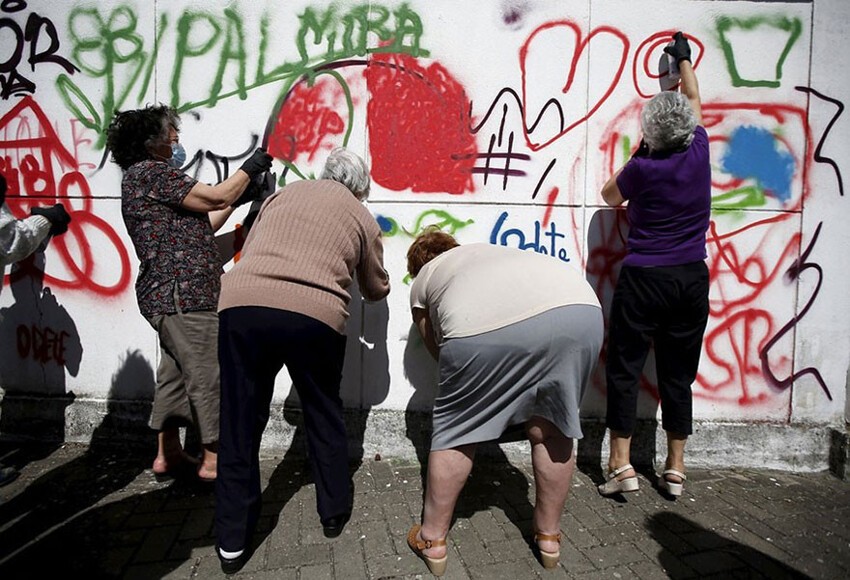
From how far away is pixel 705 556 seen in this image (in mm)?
2395

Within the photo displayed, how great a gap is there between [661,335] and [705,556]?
1111mm

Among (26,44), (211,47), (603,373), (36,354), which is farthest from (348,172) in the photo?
(36,354)

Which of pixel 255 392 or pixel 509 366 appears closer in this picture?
pixel 509 366

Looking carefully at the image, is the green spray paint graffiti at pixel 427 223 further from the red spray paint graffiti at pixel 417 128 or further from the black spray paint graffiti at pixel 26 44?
the black spray paint graffiti at pixel 26 44

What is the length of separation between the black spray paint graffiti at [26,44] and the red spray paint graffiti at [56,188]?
15 centimetres

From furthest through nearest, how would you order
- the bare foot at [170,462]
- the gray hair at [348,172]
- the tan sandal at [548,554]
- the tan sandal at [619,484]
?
the bare foot at [170,462] → the tan sandal at [619,484] → the gray hair at [348,172] → the tan sandal at [548,554]

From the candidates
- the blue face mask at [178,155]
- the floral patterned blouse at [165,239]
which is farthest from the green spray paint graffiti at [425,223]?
the blue face mask at [178,155]

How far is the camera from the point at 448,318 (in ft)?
7.11

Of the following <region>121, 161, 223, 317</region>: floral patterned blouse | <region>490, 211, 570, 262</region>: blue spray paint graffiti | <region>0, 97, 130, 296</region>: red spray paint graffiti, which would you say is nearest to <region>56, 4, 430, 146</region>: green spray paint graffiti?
<region>0, 97, 130, 296</region>: red spray paint graffiti

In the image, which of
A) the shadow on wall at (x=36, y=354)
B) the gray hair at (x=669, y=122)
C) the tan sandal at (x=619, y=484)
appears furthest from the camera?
the shadow on wall at (x=36, y=354)

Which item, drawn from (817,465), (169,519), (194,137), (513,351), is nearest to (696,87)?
(513,351)

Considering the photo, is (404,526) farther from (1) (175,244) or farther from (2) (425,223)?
(1) (175,244)

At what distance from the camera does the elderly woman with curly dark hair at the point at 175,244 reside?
266 centimetres

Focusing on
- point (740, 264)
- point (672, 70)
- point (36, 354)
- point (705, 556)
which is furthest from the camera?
point (36, 354)
